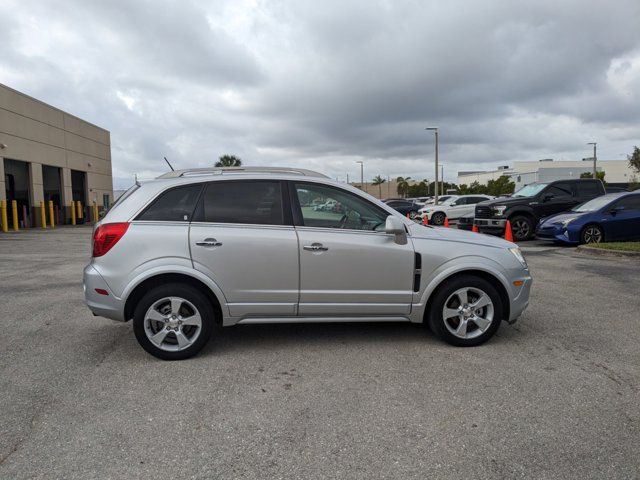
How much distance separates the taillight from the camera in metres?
4.43

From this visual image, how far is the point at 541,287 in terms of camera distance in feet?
25.5

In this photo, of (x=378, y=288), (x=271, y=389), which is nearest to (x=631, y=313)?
(x=378, y=288)

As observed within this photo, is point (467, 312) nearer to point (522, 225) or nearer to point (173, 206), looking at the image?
point (173, 206)

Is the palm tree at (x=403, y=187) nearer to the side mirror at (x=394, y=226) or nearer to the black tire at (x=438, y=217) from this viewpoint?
the black tire at (x=438, y=217)

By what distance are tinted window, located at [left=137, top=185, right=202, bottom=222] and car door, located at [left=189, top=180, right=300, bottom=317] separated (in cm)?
9

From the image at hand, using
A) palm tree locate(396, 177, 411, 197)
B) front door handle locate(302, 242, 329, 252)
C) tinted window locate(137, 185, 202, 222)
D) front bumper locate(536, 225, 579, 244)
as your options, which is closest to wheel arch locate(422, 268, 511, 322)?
front door handle locate(302, 242, 329, 252)

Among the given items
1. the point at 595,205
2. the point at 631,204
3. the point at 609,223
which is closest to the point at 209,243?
the point at 609,223

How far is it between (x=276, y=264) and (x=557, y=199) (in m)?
13.8

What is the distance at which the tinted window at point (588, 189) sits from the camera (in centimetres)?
1580

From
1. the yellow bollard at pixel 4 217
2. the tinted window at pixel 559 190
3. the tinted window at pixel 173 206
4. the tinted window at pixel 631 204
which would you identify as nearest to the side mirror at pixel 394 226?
the tinted window at pixel 173 206

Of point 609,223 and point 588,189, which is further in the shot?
point 588,189

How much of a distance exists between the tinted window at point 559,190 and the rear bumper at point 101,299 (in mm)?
14620

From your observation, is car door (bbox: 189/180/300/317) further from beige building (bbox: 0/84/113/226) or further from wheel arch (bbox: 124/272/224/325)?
beige building (bbox: 0/84/113/226)

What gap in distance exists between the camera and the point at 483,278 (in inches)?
191
